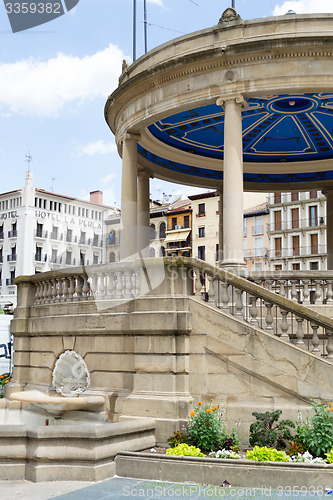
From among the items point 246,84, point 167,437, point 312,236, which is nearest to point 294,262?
point 312,236

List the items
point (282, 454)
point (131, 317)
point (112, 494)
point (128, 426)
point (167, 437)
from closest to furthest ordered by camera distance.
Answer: point (112, 494), point (282, 454), point (128, 426), point (167, 437), point (131, 317)

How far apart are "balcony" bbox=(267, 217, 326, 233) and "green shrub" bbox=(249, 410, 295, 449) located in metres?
66.2

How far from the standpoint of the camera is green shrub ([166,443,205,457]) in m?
10.2

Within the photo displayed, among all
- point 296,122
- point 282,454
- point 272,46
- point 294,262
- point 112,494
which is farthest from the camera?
point 294,262

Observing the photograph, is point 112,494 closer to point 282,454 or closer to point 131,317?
point 282,454

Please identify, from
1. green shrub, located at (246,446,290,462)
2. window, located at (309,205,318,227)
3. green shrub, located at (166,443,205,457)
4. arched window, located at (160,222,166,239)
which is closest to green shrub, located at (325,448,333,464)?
green shrub, located at (246,446,290,462)

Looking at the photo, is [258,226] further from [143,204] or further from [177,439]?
[177,439]

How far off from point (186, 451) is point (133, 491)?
137 cm

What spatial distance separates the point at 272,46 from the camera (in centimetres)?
1616

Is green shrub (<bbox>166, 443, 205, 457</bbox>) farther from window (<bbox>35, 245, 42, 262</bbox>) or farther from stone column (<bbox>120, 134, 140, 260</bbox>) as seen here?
window (<bbox>35, 245, 42, 262</bbox>)

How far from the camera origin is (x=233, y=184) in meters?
16.2

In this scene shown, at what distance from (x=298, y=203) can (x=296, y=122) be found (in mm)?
55950

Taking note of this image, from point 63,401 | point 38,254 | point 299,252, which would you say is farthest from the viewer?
point 38,254

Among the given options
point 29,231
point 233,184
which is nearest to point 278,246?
point 29,231
